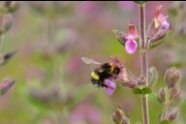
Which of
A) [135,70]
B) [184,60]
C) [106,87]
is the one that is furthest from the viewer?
[135,70]

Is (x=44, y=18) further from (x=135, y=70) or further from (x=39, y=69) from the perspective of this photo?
(x=135, y=70)

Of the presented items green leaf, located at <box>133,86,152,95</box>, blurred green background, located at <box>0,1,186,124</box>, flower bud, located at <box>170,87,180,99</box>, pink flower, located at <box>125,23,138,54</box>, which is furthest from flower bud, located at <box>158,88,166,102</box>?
blurred green background, located at <box>0,1,186,124</box>

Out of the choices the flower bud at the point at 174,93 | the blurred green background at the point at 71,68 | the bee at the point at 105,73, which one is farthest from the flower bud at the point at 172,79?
the blurred green background at the point at 71,68

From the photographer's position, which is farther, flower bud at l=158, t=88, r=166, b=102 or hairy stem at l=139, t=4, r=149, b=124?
flower bud at l=158, t=88, r=166, b=102

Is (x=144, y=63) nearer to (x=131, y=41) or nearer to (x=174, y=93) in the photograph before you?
(x=131, y=41)

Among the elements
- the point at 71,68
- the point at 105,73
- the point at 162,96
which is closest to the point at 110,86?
the point at 105,73

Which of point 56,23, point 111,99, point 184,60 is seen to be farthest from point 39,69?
point 184,60

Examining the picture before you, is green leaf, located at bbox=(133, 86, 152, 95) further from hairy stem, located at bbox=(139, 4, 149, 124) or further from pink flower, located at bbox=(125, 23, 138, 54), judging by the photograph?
pink flower, located at bbox=(125, 23, 138, 54)
